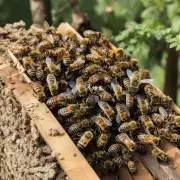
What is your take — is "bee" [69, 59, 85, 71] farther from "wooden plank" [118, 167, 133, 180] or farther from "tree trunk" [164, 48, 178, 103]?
"tree trunk" [164, 48, 178, 103]

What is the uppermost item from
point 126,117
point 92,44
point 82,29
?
point 82,29

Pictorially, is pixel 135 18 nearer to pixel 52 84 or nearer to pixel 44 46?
pixel 44 46

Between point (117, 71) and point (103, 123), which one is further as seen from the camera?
point (117, 71)

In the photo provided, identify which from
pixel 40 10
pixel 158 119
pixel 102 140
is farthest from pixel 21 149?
pixel 40 10

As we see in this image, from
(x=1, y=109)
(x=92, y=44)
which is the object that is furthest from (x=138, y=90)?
(x=1, y=109)

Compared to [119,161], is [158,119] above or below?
above

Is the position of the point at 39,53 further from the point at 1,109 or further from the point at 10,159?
the point at 10,159
